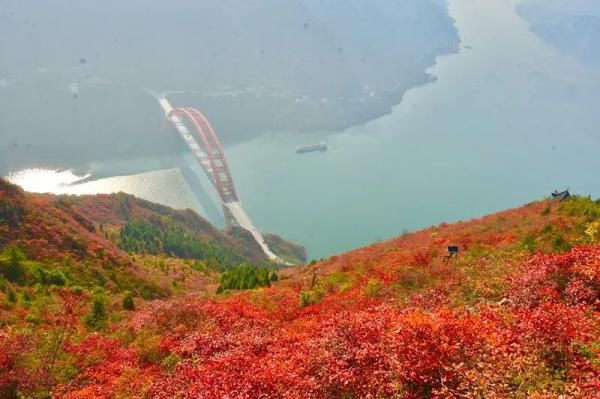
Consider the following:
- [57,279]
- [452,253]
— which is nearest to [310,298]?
[452,253]

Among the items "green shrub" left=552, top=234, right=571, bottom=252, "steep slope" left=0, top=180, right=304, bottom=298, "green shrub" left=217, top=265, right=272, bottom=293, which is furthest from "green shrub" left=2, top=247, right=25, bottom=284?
"green shrub" left=552, top=234, right=571, bottom=252

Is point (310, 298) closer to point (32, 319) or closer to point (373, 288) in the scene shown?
point (373, 288)

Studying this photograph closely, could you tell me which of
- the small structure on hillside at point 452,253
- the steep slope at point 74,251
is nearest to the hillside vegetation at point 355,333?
the small structure on hillside at point 452,253

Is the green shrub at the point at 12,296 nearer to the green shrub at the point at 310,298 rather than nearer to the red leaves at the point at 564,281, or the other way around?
the green shrub at the point at 310,298

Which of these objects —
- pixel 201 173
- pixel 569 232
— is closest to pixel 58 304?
pixel 569 232

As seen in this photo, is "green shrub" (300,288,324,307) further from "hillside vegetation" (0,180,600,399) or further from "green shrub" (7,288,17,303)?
"green shrub" (7,288,17,303)

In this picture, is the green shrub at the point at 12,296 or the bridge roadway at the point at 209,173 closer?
the green shrub at the point at 12,296
